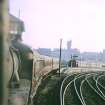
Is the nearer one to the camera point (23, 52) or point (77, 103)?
point (23, 52)

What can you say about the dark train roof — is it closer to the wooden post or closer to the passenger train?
the passenger train

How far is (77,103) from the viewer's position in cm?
1750

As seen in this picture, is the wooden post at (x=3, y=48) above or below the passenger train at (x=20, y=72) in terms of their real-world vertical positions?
above

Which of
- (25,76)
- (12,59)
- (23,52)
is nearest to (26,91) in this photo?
(25,76)

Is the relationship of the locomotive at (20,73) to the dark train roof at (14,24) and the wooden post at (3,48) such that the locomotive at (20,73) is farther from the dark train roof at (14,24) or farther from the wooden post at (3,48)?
the wooden post at (3,48)

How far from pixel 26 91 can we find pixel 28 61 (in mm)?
976

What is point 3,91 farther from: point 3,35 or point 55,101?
point 55,101

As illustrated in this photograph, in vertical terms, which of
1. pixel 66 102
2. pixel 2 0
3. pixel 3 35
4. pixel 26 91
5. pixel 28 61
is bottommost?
pixel 66 102

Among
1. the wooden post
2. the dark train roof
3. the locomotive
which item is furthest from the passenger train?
the wooden post

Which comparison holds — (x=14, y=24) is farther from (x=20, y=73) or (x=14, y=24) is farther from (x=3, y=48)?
(x=3, y=48)

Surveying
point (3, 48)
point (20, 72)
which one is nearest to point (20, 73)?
point (20, 72)

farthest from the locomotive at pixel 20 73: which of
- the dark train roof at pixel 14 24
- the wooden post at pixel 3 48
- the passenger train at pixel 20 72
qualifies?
the wooden post at pixel 3 48

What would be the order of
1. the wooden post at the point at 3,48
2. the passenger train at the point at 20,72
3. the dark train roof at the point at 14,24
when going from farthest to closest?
the dark train roof at the point at 14,24
the passenger train at the point at 20,72
the wooden post at the point at 3,48

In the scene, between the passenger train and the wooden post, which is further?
the passenger train
